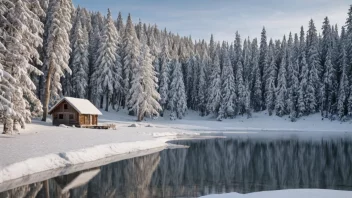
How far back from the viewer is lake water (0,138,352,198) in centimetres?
1639

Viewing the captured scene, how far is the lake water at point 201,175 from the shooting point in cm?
1639

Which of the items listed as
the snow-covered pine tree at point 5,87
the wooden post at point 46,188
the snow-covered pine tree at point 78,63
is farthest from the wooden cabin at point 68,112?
the wooden post at point 46,188

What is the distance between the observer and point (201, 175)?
2109 cm

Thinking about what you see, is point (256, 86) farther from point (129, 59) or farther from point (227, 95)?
point (129, 59)

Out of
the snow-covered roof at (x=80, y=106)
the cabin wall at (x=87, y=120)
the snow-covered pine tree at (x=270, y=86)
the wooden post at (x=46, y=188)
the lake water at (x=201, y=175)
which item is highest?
the snow-covered pine tree at (x=270, y=86)

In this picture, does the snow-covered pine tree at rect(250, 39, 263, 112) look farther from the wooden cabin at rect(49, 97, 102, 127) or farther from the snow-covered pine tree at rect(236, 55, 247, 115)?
the wooden cabin at rect(49, 97, 102, 127)

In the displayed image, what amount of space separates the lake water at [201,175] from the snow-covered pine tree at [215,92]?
4770 centimetres

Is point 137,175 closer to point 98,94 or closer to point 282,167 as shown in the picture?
point 282,167

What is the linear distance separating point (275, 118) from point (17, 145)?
195 ft

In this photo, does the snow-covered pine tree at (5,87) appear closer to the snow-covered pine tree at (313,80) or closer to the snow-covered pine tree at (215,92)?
the snow-covered pine tree at (215,92)

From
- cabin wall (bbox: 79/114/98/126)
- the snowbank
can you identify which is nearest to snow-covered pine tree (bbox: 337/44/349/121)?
cabin wall (bbox: 79/114/98/126)

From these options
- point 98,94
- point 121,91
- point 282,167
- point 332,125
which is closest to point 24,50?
point 282,167

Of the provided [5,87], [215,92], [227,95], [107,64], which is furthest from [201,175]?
[215,92]

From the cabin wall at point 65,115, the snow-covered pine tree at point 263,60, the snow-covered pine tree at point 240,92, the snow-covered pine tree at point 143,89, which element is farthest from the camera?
the snow-covered pine tree at point 263,60
